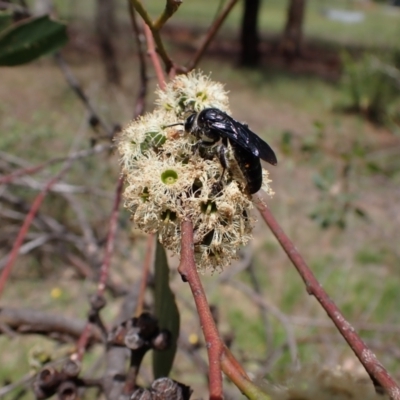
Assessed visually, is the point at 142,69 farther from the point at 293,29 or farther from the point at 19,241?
the point at 293,29

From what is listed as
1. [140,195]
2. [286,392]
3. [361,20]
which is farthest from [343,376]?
Answer: [361,20]

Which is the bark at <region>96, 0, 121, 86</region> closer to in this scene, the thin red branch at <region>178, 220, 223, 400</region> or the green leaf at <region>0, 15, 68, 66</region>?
the green leaf at <region>0, 15, 68, 66</region>

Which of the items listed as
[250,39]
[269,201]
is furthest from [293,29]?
[269,201]

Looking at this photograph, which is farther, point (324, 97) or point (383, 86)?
point (324, 97)

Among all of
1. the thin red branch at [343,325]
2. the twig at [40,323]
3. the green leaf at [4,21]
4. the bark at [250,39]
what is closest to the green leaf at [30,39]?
the green leaf at [4,21]

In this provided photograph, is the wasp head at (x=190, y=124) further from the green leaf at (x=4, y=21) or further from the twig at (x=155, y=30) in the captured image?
the green leaf at (x=4, y=21)

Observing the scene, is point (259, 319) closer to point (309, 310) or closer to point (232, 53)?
point (309, 310)
